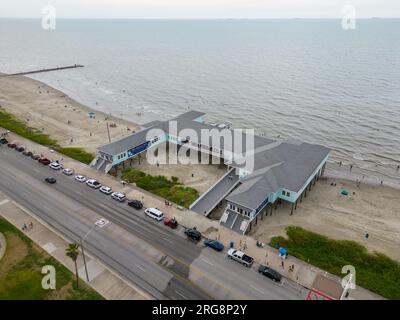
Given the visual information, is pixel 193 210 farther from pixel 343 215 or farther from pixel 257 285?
pixel 343 215

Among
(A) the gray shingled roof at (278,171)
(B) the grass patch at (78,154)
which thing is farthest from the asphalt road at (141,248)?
(A) the gray shingled roof at (278,171)

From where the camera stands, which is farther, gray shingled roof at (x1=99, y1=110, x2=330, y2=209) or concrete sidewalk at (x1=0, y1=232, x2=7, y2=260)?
gray shingled roof at (x1=99, y1=110, x2=330, y2=209)

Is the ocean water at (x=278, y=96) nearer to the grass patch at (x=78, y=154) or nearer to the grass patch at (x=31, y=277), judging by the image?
the grass patch at (x=78, y=154)

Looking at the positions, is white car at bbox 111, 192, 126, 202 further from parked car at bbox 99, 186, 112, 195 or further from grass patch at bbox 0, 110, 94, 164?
grass patch at bbox 0, 110, 94, 164

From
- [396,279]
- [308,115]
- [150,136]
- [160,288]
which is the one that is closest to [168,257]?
[160,288]

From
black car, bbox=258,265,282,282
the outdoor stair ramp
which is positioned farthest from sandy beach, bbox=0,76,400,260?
black car, bbox=258,265,282,282

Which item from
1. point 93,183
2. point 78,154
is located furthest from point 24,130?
point 93,183
